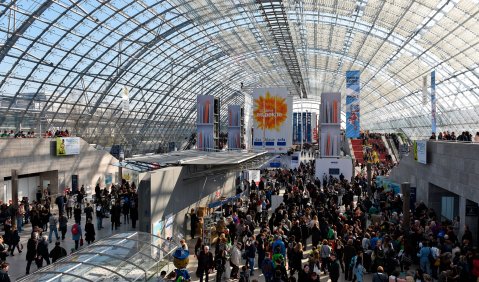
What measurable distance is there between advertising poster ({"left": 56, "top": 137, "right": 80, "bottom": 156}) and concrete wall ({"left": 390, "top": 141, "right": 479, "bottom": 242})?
20.4m

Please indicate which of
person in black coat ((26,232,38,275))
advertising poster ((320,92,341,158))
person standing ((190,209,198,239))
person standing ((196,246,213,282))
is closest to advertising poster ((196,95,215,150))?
advertising poster ((320,92,341,158))

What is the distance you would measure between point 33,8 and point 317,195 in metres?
19.1

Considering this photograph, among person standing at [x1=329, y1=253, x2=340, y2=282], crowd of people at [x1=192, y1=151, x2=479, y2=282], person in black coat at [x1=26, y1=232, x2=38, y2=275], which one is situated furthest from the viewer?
person in black coat at [x1=26, y1=232, x2=38, y2=275]

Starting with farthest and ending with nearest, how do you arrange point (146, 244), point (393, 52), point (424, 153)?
point (393, 52) → point (424, 153) → point (146, 244)

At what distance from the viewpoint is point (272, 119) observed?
27.7 m

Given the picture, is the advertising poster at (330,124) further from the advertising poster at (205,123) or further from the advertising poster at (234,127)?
the advertising poster at (234,127)

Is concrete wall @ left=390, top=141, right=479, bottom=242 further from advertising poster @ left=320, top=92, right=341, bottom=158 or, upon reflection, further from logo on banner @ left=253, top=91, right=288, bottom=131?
logo on banner @ left=253, top=91, right=288, bottom=131

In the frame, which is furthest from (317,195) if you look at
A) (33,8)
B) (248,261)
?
(33,8)

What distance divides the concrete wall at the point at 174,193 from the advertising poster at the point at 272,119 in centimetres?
522

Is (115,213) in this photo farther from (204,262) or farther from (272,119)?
(272,119)

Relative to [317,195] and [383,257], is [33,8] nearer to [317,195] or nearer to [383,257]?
[317,195]

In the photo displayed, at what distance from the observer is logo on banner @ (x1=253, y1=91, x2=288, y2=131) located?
90.1 feet

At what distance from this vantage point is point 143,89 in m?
46.7

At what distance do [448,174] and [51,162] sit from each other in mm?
21623
